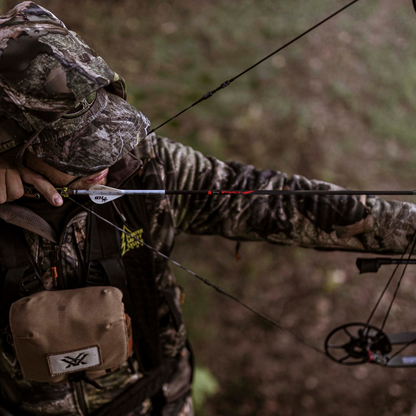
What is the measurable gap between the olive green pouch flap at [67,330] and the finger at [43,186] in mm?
419

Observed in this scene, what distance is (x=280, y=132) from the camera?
544cm

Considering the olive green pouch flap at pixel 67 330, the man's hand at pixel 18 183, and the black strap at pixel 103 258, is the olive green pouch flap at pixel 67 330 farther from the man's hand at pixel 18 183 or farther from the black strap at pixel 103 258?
the man's hand at pixel 18 183

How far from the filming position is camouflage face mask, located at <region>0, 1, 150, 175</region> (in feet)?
4.78

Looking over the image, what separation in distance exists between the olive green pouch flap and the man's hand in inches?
17.3

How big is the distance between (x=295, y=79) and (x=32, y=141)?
17.2ft

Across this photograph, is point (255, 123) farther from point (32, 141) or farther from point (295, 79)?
point (32, 141)

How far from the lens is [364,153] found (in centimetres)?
552

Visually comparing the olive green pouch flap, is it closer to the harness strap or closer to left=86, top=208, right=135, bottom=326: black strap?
left=86, top=208, right=135, bottom=326: black strap

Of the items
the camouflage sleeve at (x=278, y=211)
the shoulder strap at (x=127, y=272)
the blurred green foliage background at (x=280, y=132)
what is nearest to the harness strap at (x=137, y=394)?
the shoulder strap at (x=127, y=272)

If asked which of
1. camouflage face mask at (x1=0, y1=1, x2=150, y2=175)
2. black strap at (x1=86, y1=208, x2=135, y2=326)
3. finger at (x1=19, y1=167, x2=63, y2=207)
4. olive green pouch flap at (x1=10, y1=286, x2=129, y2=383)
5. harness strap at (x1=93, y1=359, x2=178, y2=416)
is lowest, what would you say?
harness strap at (x1=93, y1=359, x2=178, y2=416)

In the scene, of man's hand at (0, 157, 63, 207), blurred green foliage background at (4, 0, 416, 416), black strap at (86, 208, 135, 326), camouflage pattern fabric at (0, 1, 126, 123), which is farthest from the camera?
blurred green foliage background at (4, 0, 416, 416)

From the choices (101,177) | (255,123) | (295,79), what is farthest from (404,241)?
(295,79)

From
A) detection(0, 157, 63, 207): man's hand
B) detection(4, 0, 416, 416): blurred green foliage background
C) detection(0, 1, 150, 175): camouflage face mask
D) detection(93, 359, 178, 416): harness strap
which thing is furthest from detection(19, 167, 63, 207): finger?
detection(4, 0, 416, 416): blurred green foliage background

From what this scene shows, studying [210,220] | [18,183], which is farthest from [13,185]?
[210,220]
